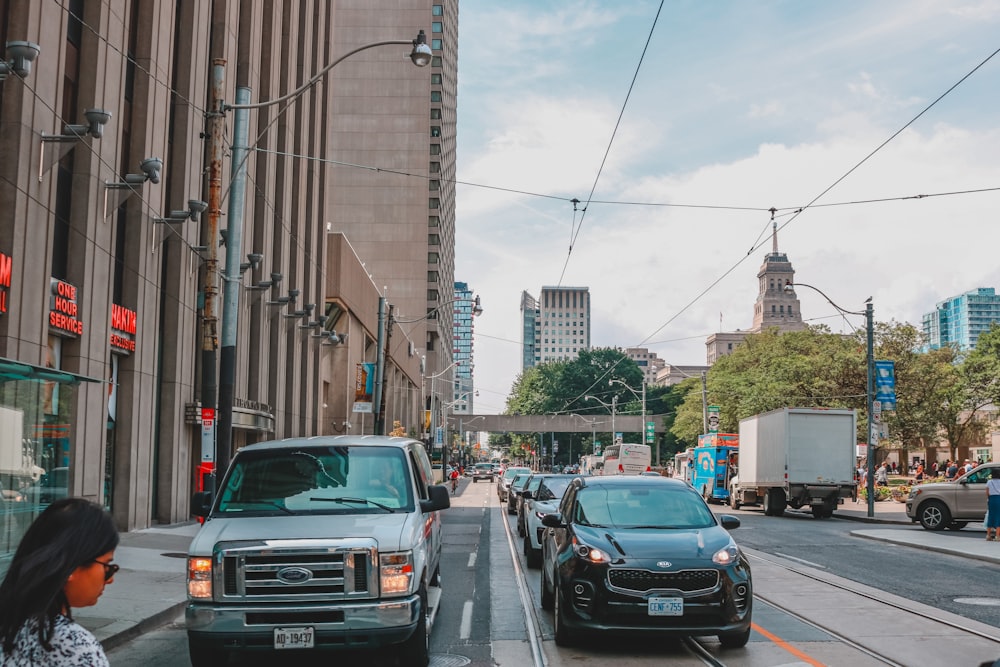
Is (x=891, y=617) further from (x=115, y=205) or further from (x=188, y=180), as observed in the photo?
(x=188, y=180)

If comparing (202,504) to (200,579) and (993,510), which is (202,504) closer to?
(200,579)

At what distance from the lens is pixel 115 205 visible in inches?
774

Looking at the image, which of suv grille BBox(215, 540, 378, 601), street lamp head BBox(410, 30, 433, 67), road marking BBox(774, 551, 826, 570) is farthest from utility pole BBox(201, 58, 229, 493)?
road marking BBox(774, 551, 826, 570)

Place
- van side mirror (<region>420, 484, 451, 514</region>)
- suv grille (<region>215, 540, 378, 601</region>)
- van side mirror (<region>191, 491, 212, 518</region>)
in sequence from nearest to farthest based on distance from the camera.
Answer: suv grille (<region>215, 540, 378, 601</region>)
van side mirror (<region>191, 491, 212, 518</region>)
van side mirror (<region>420, 484, 451, 514</region>)

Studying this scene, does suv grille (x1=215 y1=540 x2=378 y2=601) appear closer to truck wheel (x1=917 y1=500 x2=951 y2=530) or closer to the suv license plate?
the suv license plate

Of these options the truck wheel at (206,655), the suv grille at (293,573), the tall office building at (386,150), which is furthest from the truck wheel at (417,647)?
the tall office building at (386,150)

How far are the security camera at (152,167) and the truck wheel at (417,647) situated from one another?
1391 cm

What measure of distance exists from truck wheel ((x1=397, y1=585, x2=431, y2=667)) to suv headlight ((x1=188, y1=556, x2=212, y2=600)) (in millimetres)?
1648

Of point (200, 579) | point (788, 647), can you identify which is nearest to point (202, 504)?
point (200, 579)

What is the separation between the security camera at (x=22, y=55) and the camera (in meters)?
14.7

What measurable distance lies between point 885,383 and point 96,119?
26.1m

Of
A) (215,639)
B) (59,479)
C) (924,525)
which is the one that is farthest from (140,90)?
(924,525)

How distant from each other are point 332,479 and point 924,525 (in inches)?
845

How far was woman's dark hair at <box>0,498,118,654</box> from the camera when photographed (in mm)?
2918
